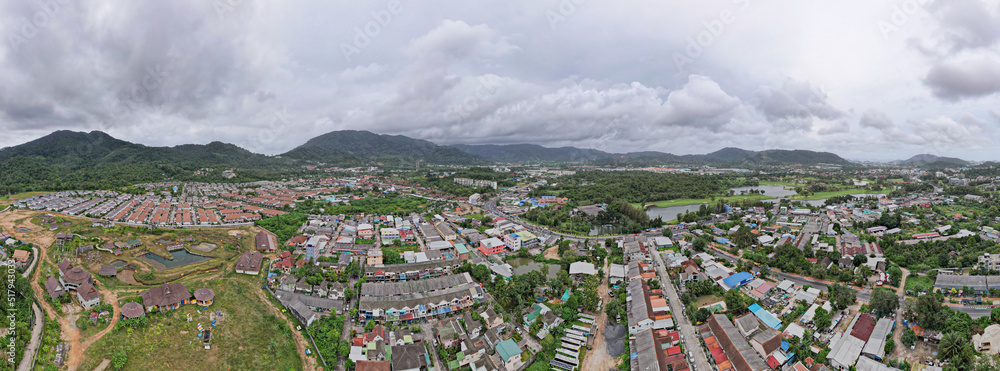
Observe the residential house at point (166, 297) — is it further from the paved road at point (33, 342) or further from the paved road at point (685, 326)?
the paved road at point (685, 326)

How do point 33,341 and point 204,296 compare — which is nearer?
point 33,341

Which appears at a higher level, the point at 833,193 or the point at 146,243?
the point at 833,193

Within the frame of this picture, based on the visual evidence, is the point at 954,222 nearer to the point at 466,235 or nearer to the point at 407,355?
the point at 466,235

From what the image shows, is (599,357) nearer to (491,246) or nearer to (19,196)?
(491,246)

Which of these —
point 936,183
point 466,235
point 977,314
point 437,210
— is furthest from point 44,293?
point 936,183

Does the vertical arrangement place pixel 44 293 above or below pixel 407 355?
Answer: above

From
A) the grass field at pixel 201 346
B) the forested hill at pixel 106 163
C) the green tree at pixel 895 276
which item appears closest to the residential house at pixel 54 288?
the grass field at pixel 201 346
